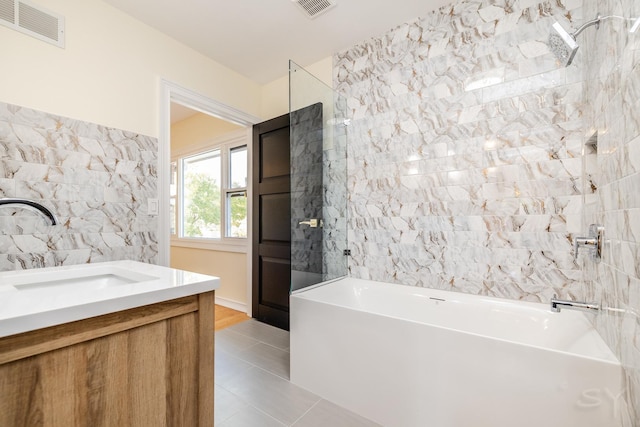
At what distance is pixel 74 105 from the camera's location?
173cm

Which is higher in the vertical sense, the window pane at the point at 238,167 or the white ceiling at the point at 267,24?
the white ceiling at the point at 267,24

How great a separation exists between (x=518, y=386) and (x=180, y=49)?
10.8ft

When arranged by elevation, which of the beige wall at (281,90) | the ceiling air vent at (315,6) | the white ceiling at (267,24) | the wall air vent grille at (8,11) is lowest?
the wall air vent grille at (8,11)

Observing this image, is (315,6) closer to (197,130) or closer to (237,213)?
(237,213)

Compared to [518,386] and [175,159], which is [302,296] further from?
[175,159]

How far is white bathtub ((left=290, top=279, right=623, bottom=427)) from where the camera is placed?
1.07m

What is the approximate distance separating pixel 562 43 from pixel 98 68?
2808 millimetres

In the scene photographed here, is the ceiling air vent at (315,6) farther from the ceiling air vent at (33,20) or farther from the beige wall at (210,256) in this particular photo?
the beige wall at (210,256)

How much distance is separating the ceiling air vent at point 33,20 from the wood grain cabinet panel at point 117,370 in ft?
6.39

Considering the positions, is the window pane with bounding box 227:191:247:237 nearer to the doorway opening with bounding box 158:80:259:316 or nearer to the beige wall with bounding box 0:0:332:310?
the doorway opening with bounding box 158:80:259:316

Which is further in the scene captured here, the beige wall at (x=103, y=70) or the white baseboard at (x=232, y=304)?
the white baseboard at (x=232, y=304)

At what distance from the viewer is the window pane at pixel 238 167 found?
3.45m

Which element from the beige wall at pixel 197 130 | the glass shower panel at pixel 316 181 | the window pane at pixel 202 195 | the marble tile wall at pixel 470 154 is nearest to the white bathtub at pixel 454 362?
the marble tile wall at pixel 470 154

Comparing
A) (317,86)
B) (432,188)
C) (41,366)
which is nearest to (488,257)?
(432,188)
